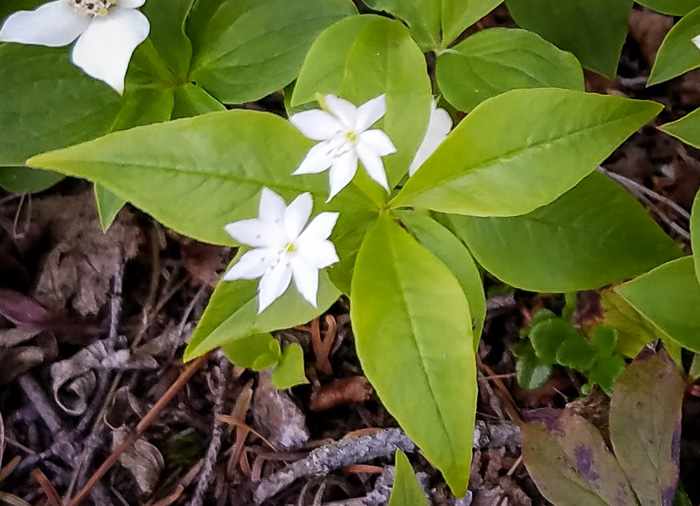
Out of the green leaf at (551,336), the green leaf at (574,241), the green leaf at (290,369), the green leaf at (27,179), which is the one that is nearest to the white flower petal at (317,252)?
the green leaf at (574,241)

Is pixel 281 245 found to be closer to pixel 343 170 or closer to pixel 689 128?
pixel 343 170

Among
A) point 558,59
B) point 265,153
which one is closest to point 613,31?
point 558,59

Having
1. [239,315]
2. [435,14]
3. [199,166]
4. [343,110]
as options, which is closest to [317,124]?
[343,110]

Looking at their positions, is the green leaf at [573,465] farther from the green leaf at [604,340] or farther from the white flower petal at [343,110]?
the white flower petal at [343,110]

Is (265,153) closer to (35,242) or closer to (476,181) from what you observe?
(476,181)

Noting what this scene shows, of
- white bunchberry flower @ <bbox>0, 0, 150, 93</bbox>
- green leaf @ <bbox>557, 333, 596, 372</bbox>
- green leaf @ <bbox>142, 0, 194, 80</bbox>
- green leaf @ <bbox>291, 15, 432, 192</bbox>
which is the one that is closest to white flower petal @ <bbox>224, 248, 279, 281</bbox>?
green leaf @ <bbox>291, 15, 432, 192</bbox>
